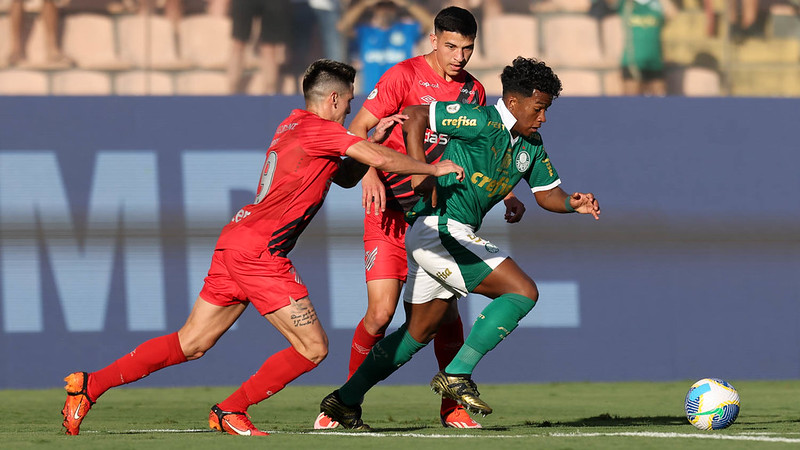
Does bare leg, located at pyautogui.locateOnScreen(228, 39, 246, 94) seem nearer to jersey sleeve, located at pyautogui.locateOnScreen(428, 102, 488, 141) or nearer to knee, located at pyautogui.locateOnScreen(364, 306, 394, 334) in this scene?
knee, located at pyautogui.locateOnScreen(364, 306, 394, 334)

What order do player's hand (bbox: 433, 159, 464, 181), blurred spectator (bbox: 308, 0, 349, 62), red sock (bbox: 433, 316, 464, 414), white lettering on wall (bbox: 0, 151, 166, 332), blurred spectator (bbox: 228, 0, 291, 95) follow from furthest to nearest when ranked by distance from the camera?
blurred spectator (bbox: 308, 0, 349, 62), blurred spectator (bbox: 228, 0, 291, 95), white lettering on wall (bbox: 0, 151, 166, 332), red sock (bbox: 433, 316, 464, 414), player's hand (bbox: 433, 159, 464, 181)

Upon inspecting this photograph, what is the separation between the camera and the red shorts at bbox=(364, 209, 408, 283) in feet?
23.9

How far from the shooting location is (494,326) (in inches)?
246

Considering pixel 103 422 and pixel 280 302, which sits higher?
pixel 280 302

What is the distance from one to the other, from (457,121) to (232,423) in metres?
1.96

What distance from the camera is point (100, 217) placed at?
10.5m

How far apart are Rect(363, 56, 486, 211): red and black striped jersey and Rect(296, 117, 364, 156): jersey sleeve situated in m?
0.91

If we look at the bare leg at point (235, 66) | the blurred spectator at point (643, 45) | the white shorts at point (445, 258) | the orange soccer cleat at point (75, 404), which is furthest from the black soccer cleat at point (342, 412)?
the blurred spectator at point (643, 45)

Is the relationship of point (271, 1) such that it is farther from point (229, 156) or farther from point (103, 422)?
point (103, 422)

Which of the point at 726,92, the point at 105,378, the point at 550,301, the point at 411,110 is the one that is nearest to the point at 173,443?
the point at 105,378

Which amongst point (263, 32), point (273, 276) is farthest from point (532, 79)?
point (263, 32)

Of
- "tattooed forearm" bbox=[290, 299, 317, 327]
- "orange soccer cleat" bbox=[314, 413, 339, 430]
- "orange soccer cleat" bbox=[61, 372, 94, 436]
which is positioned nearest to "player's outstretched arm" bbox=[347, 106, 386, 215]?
"tattooed forearm" bbox=[290, 299, 317, 327]

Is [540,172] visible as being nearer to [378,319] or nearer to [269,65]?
A: [378,319]

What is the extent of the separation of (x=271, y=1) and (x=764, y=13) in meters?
4.69
